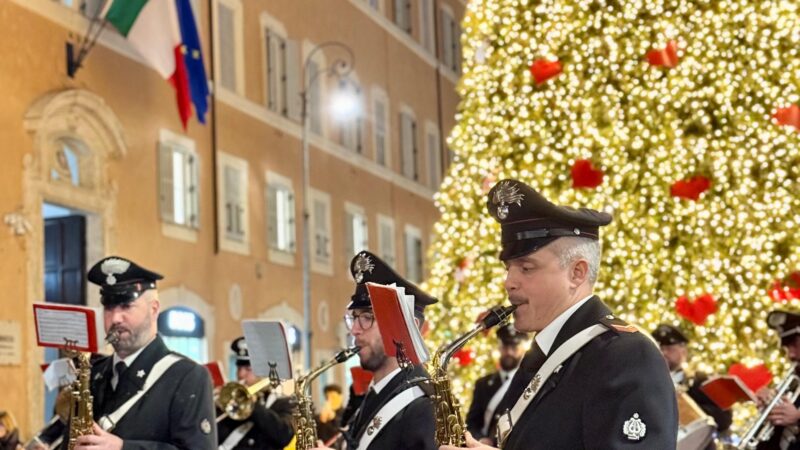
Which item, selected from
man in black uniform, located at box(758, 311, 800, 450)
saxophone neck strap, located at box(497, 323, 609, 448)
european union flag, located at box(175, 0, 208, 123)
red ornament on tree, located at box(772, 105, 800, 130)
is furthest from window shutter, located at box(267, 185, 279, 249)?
saxophone neck strap, located at box(497, 323, 609, 448)

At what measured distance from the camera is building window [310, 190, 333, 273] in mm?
26594

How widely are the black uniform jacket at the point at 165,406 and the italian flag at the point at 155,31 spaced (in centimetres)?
1166

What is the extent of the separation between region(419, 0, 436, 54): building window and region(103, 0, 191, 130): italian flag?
56.0ft

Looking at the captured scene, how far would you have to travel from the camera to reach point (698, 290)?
15203 mm

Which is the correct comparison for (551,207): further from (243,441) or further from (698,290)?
(698,290)

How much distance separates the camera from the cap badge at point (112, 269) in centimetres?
694

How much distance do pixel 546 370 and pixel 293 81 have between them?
864 inches

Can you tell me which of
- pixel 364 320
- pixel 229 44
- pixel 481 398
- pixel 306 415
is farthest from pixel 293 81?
pixel 306 415

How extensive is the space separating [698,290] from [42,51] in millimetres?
7920

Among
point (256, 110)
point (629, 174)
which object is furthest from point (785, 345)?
point (256, 110)

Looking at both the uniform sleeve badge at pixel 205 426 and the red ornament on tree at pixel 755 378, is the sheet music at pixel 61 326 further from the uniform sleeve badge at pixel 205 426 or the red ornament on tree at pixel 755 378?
the red ornament on tree at pixel 755 378

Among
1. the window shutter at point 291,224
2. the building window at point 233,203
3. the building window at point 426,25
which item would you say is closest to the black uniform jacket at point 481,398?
the building window at point 233,203

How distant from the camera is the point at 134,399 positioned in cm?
675

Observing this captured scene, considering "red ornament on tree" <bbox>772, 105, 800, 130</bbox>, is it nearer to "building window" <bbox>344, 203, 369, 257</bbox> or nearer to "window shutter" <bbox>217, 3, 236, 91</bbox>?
"window shutter" <bbox>217, 3, 236, 91</bbox>
